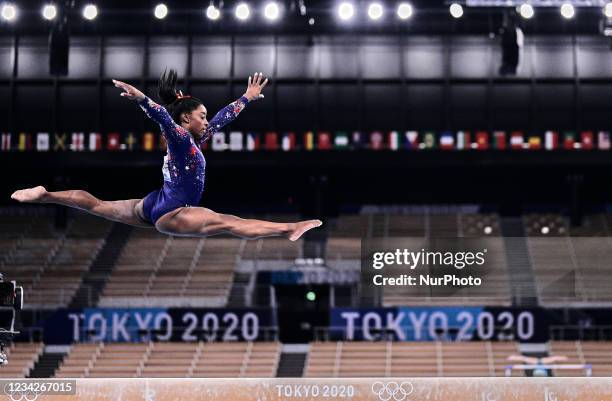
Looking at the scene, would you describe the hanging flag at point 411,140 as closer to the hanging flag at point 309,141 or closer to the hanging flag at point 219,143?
the hanging flag at point 309,141

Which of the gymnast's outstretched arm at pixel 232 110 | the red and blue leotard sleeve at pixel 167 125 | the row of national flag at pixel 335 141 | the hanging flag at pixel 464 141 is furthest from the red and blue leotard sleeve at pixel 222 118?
the hanging flag at pixel 464 141

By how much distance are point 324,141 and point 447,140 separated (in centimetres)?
254

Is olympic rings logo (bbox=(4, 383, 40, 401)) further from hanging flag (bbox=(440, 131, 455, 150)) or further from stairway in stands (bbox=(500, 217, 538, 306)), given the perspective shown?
hanging flag (bbox=(440, 131, 455, 150))

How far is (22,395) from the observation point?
11.3 metres

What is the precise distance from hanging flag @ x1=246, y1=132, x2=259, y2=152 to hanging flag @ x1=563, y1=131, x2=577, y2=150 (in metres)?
6.34

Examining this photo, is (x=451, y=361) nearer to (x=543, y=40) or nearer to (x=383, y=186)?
(x=383, y=186)

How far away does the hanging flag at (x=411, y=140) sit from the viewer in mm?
21047

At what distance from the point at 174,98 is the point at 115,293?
13.4 metres

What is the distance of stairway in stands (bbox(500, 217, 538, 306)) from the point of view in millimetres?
18594

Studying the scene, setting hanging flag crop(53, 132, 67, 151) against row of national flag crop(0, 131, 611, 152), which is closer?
row of national flag crop(0, 131, 611, 152)

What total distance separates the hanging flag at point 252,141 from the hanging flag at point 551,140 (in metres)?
5.96

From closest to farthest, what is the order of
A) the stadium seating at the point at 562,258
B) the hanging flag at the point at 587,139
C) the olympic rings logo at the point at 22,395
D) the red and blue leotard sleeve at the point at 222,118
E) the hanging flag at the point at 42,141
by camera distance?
the red and blue leotard sleeve at the point at 222,118 → the olympic rings logo at the point at 22,395 → the stadium seating at the point at 562,258 → the hanging flag at the point at 587,139 → the hanging flag at the point at 42,141
